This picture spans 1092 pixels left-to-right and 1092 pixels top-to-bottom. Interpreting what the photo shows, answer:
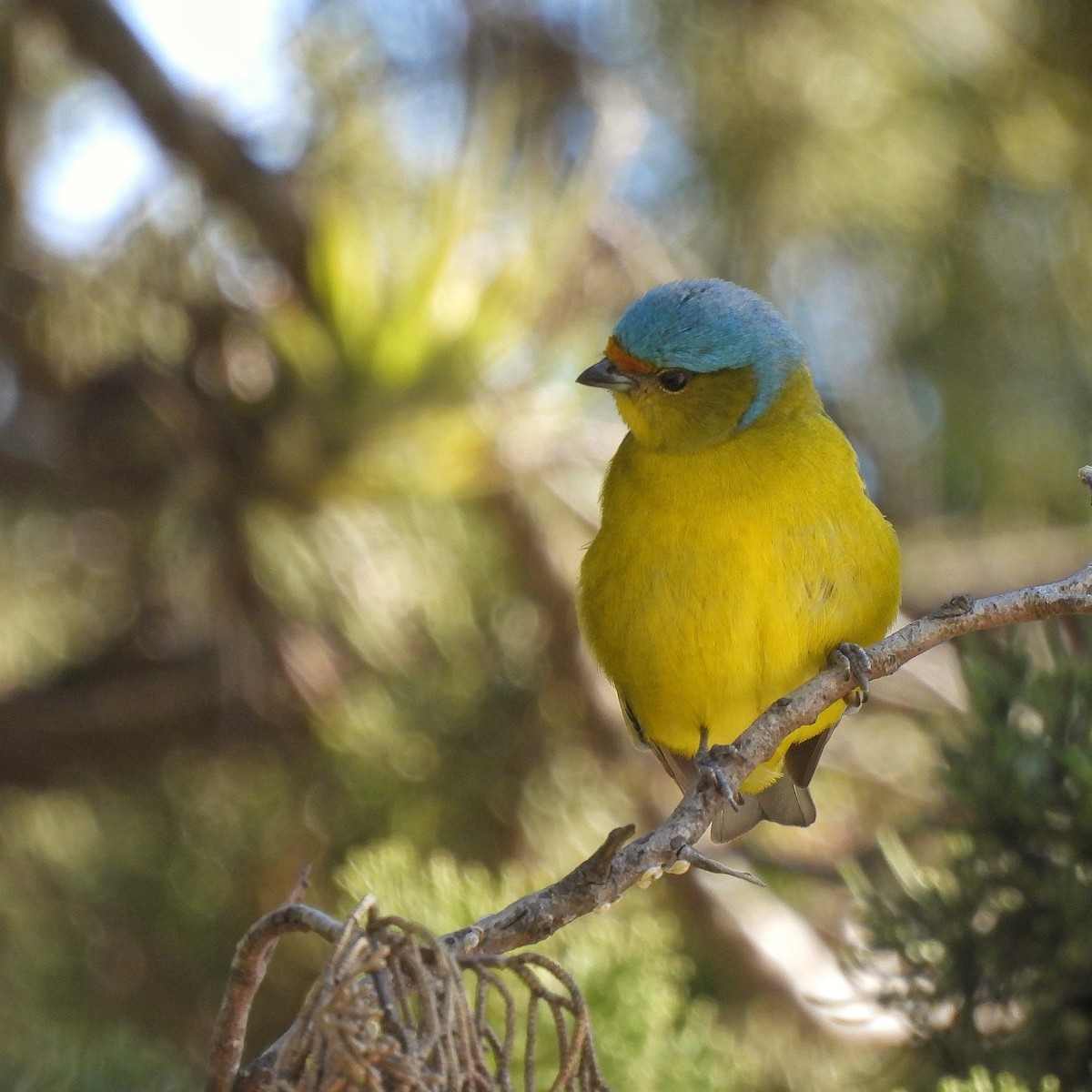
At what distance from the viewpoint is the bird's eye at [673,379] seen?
2875 millimetres

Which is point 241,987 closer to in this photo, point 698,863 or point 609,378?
point 698,863

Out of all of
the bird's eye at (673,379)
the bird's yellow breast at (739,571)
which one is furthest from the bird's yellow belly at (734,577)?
the bird's eye at (673,379)

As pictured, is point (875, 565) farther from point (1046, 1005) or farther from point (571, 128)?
point (571, 128)

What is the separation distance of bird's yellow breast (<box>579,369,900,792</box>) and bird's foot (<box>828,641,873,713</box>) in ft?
0.14

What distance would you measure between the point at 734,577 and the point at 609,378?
0.56 metres

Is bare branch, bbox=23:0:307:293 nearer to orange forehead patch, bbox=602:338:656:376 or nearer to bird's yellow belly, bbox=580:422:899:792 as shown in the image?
orange forehead patch, bbox=602:338:656:376

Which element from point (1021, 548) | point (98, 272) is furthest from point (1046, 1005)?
point (98, 272)

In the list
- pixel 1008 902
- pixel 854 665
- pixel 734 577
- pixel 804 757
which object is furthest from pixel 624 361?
pixel 1008 902

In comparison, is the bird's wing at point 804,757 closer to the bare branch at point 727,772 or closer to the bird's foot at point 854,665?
the bird's foot at point 854,665

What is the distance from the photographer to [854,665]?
2.30 meters

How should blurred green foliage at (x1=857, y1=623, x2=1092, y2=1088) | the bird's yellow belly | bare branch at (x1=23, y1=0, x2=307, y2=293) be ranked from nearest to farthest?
blurred green foliage at (x1=857, y1=623, x2=1092, y2=1088) < the bird's yellow belly < bare branch at (x1=23, y1=0, x2=307, y2=293)

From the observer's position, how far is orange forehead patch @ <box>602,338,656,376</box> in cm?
287

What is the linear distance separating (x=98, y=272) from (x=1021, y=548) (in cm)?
271

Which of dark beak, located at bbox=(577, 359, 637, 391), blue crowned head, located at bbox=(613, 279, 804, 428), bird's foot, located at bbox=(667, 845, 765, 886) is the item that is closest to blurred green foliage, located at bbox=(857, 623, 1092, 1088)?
bird's foot, located at bbox=(667, 845, 765, 886)
